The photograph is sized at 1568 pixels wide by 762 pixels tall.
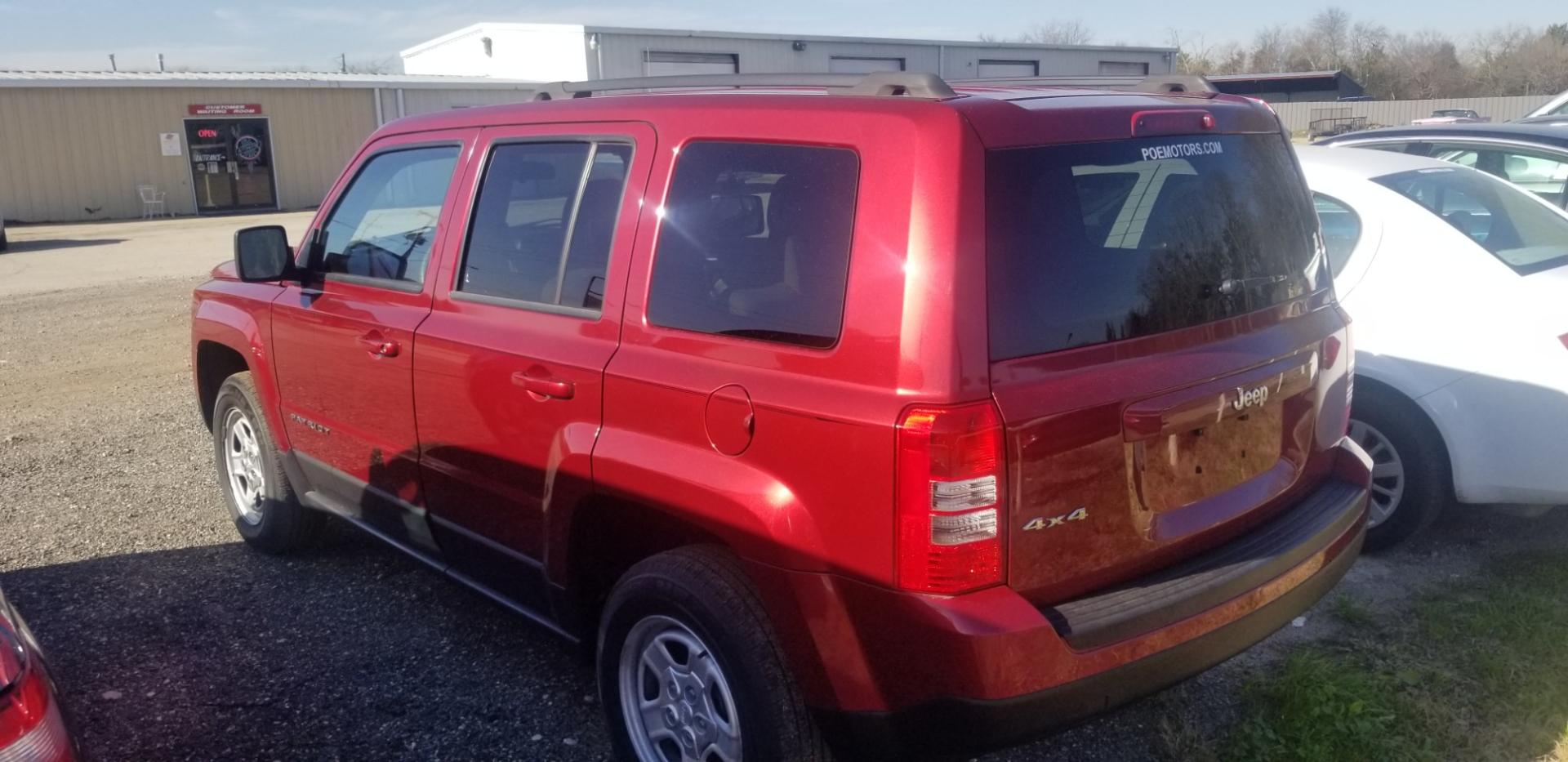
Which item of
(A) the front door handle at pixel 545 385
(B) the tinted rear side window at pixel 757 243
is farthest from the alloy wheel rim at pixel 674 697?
(B) the tinted rear side window at pixel 757 243

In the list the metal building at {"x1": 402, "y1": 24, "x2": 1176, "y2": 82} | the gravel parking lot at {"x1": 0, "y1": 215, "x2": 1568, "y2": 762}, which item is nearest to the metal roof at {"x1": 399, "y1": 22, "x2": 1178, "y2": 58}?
the metal building at {"x1": 402, "y1": 24, "x2": 1176, "y2": 82}

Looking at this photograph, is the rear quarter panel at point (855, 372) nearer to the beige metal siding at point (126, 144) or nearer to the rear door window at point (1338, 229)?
the rear door window at point (1338, 229)

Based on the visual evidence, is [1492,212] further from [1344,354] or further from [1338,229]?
[1344,354]

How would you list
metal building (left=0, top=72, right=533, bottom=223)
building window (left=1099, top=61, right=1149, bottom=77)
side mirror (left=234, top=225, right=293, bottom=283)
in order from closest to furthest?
1. side mirror (left=234, top=225, right=293, bottom=283)
2. metal building (left=0, top=72, right=533, bottom=223)
3. building window (left=1099, top=61, right=1149, bottom=77)

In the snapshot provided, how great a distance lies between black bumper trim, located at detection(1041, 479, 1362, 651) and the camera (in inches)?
102

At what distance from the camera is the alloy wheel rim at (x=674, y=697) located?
2.92 m

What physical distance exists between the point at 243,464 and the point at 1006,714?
3990 mm

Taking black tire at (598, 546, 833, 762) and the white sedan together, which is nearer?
black tire at (598, 546, 833, 762)

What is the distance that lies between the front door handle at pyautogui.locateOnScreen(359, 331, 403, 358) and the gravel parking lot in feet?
3.33

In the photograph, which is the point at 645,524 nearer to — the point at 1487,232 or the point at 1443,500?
the point at 1443,500

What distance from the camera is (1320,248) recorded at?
3.42m

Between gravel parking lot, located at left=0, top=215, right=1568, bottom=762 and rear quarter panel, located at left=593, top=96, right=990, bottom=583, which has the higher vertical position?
rear quarter panel, located at left=593, top=96, right=990, bottom=583

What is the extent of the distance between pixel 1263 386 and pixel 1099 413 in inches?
25.6

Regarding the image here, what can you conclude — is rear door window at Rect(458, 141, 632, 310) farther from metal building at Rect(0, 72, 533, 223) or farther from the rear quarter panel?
metal building at Rect(0, 72, 533, 223)
